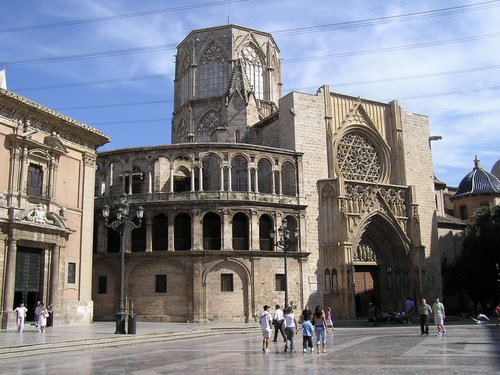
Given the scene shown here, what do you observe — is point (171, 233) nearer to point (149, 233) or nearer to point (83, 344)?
point (149, 233)

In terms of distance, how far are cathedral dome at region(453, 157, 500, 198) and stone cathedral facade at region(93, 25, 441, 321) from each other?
1456 cm

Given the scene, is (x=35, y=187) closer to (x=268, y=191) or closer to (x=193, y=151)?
(x=193, y=151)

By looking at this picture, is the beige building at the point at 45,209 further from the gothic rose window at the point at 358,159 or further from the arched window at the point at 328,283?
the gothic rose window at the point at 358,159

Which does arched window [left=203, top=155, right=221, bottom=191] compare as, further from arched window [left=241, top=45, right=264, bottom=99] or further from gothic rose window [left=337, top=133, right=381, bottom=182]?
arched window [left=241, top=45, right=264, bottom=99]

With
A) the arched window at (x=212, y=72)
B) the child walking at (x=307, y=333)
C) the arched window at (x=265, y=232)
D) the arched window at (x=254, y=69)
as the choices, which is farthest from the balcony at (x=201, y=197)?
the child walking at (x=307, y=333)

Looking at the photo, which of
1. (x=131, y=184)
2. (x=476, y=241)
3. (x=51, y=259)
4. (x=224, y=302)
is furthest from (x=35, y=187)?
(x=476, y=241)

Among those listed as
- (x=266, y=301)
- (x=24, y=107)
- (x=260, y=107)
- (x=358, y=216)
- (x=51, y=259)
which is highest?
(x=260, y=107)

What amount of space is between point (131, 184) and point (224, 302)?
9.52 meters

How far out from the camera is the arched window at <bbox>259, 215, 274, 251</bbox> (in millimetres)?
36688

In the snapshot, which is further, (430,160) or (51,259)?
(430,160)

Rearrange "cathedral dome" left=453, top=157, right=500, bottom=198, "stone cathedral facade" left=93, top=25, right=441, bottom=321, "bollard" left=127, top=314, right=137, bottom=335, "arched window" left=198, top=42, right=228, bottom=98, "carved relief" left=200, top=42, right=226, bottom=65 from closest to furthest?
"bollard" left=127, top=314, right=137, bottom=335 < "stone cathedral facade" left=93, top=25, right=441, bottom=321 < "arched window" left=198, top=42, right=228, bottom=98 < "carved relief" left=200, top=42, right=226, bottom=65 < "cathedral dome" left=453, top=157, right=500, bottom=198

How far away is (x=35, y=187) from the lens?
27188 mm

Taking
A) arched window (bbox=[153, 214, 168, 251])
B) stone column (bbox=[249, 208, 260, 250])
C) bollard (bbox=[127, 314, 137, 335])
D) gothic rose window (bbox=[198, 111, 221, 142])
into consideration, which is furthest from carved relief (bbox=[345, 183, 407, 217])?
bollard (bbox=[127, 314, 137, 335])

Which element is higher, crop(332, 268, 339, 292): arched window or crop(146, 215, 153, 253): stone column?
crop(146, 215, 153, 253): stone column
